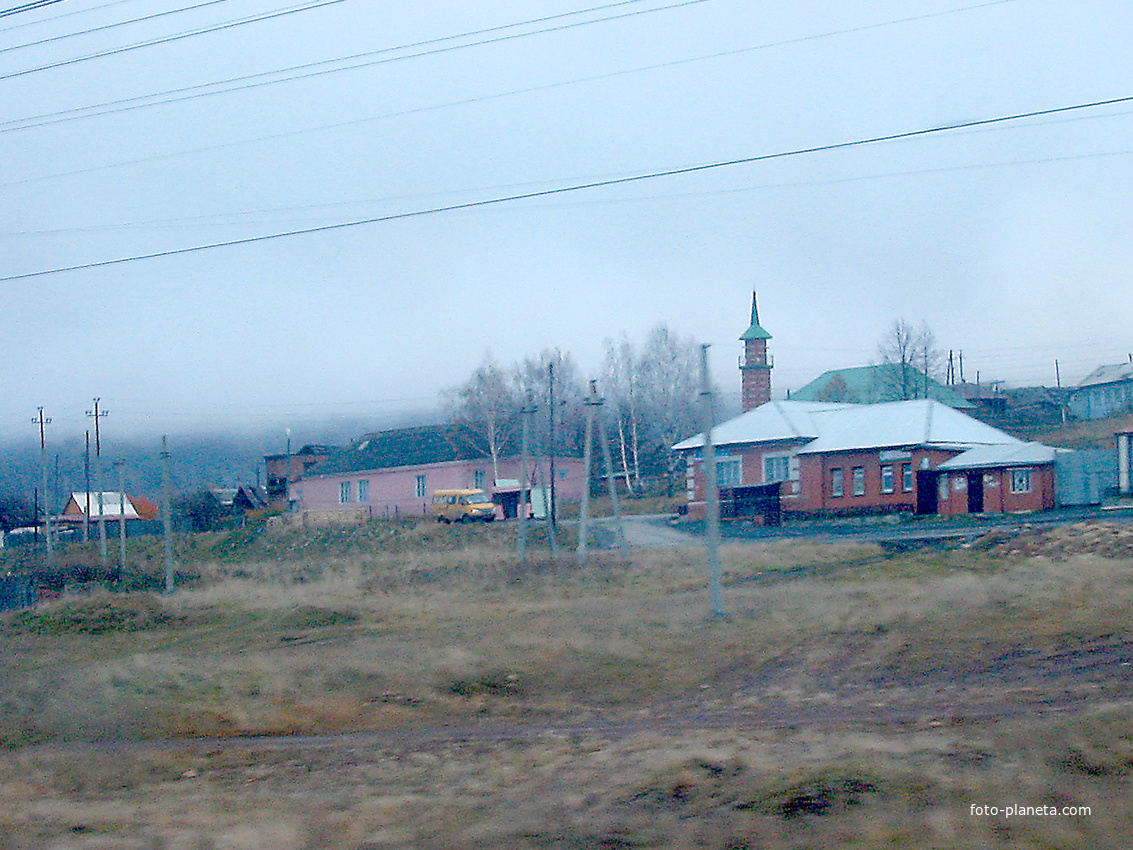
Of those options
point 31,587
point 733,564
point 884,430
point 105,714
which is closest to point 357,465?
point 31,587

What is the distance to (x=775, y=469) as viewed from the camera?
165ft

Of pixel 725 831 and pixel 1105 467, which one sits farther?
pixel 1105 467

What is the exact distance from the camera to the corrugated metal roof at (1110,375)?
242 feet

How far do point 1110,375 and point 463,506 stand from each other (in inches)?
2127

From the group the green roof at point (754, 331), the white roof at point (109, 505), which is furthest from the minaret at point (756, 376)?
the white roof at point (109, 505)

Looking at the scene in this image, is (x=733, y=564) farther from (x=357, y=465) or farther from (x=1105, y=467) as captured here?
(x=357, y=465)

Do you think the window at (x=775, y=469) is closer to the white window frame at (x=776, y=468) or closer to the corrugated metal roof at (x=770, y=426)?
the white window frame at (x=776, y=468)

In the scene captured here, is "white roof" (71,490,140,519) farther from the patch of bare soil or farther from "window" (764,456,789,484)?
the patch of bare soil

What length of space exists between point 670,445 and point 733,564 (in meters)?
25.4

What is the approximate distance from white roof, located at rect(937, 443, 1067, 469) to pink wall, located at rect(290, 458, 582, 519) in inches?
935

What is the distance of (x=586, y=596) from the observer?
1046 inches

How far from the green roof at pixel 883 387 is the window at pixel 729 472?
1590 cm

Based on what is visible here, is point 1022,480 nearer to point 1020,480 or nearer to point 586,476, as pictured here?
point 1020,480

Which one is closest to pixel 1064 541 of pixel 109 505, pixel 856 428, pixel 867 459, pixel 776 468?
pixel 867 459
